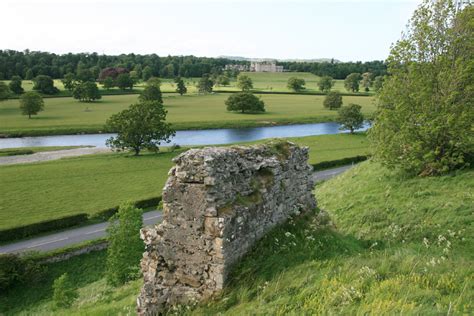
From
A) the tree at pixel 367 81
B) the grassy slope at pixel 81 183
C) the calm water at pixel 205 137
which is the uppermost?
the tree at pixel 367 81

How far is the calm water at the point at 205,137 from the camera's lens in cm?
7319

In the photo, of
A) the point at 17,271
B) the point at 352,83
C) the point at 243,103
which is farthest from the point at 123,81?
the point at 17,271

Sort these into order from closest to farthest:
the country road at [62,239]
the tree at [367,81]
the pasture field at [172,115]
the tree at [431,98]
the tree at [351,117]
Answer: the tree at [431,98], the country road at [62,239], the tree at [351,117], the pasture field at [172,115], the tree at [367,81]

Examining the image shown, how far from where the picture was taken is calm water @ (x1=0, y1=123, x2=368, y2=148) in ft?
240

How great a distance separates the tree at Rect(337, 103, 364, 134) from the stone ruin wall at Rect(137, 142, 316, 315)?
74250 millimetres

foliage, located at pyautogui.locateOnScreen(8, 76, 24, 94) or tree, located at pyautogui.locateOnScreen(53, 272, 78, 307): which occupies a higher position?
foliage, located at pyautogui.locateOnScreen(8, 76, 24, 94)

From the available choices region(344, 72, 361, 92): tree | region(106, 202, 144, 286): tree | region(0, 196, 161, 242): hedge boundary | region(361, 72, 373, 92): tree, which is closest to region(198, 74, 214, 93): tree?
region(344, 72, 361, 92): tree

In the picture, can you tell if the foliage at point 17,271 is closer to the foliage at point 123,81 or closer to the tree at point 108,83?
the foliage at point 123,81

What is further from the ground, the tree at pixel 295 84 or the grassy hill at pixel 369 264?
the tree at pixel 295 84

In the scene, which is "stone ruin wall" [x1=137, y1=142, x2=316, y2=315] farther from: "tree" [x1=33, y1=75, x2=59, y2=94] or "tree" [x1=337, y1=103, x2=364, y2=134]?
"tree" [x1=33, y1=75, x2=59, y2=94]

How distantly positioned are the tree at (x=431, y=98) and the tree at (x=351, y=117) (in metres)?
58.8

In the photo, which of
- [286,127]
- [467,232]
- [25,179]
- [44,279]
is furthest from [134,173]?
[286,127]

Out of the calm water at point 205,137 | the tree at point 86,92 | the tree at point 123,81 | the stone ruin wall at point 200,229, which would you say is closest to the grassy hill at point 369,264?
the stone ruin wall at point 200,229

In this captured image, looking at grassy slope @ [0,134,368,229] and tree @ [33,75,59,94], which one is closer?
grassy slope @ [0,134,368,229]
